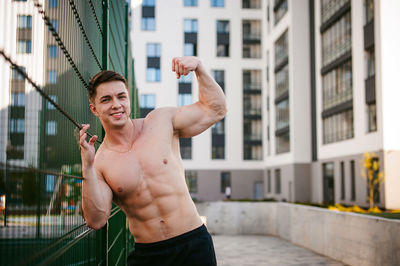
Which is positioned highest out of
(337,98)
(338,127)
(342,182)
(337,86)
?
(337,86)

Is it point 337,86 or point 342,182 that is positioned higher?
point 337,86

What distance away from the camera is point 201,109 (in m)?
3.32

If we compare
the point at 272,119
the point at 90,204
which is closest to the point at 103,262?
the point at 90,204

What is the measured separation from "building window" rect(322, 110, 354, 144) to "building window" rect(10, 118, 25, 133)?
28.5m

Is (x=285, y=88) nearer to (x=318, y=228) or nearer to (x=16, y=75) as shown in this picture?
(x=318, y=228)

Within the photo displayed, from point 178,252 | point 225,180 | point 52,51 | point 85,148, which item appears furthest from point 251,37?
point 52,51

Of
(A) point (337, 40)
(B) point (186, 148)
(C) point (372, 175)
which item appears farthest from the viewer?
(B) point (186, 148)

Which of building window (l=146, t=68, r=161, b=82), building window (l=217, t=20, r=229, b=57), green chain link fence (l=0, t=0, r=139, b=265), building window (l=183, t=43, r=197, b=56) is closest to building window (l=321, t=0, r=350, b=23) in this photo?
building window (l=217, t=20, r=229, b=57)

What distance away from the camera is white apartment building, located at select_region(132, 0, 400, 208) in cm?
2578

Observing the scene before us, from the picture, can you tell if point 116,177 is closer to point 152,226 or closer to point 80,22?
point 152,226

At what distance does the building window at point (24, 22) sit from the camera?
1.84 metres

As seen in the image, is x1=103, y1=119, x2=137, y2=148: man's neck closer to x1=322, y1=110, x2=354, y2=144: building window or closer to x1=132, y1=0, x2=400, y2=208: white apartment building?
x1=132, y1=0, x2=400, y2=208: white apartment building

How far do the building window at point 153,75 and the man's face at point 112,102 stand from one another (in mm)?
47604

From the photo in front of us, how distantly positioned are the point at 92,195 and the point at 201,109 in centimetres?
91
